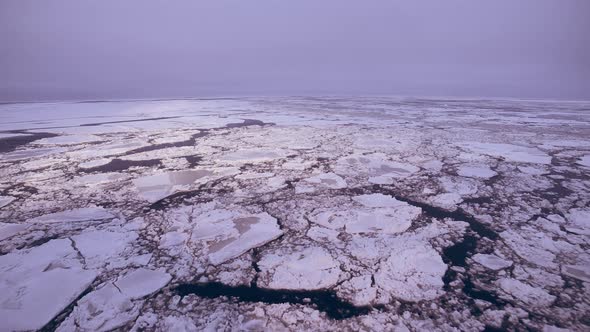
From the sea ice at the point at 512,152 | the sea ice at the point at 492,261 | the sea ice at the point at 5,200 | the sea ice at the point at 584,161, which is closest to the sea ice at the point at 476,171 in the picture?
the sea ice at the point at 512,152

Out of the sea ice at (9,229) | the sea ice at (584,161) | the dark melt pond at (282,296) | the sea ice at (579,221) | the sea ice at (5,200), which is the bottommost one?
the dark melt pond at (282,296)

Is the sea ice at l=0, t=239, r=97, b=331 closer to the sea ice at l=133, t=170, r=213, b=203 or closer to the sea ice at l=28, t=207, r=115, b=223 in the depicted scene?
the sea ice at l=28, t=207, r=115, b=223

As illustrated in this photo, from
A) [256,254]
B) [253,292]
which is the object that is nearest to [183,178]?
[256,254]

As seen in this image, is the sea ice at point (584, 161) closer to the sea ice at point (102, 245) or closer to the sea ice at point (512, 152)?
the sea ice at point (512, 152)

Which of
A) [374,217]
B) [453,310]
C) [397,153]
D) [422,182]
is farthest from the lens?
[397,153]

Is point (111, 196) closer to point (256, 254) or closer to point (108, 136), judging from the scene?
point (256, 254)

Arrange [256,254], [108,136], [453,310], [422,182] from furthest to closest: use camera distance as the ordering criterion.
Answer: [108,136]
[422,182]
[256,254]
[453,310]

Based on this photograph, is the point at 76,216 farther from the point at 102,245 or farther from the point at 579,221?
the point at 579,221

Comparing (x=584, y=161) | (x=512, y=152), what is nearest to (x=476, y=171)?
(x=512, y=152)
